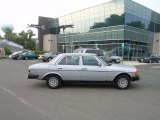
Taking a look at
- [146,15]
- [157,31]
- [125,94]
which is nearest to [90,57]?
[125,94]

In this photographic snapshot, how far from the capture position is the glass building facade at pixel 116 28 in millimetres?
40594

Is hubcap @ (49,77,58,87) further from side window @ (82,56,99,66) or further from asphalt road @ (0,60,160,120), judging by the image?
side window @ (82,56,99,66)

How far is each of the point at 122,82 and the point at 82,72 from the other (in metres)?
1.78

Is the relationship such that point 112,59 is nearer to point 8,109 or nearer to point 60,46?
point 8,109

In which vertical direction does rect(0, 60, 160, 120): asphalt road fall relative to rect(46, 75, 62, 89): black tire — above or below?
below

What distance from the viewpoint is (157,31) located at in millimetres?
50969

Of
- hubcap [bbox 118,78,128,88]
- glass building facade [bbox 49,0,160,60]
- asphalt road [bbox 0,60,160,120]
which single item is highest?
glass building facade [bbox 49,0,160,60]

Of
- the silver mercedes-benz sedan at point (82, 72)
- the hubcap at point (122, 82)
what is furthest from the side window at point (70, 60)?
the hubcap at point (122, 82)

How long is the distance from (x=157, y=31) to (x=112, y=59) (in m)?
26.8

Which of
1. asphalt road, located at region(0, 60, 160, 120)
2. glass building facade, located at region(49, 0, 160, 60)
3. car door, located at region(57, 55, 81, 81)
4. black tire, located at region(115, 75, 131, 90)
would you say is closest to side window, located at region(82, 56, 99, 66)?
car door, located at region(57, 55, 81, 81)

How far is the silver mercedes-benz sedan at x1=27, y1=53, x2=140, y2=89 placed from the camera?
10.0 m

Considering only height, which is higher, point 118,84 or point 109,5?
point 109,5

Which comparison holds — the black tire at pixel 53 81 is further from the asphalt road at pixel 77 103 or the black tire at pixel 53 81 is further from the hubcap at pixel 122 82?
the hubcap at pixel 122 82

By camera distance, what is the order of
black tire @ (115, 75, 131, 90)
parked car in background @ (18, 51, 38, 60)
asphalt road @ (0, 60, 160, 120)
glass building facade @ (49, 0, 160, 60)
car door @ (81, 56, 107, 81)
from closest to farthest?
asphalt road @ (0, 60, 160, 120)
car door @ (81, 56, 107, 81)
black tire @ (115, 75, 131, 90)
parked car in background @ (18, 51, 38, 60)
glass building facade @ (49, 0, 160, 60)
